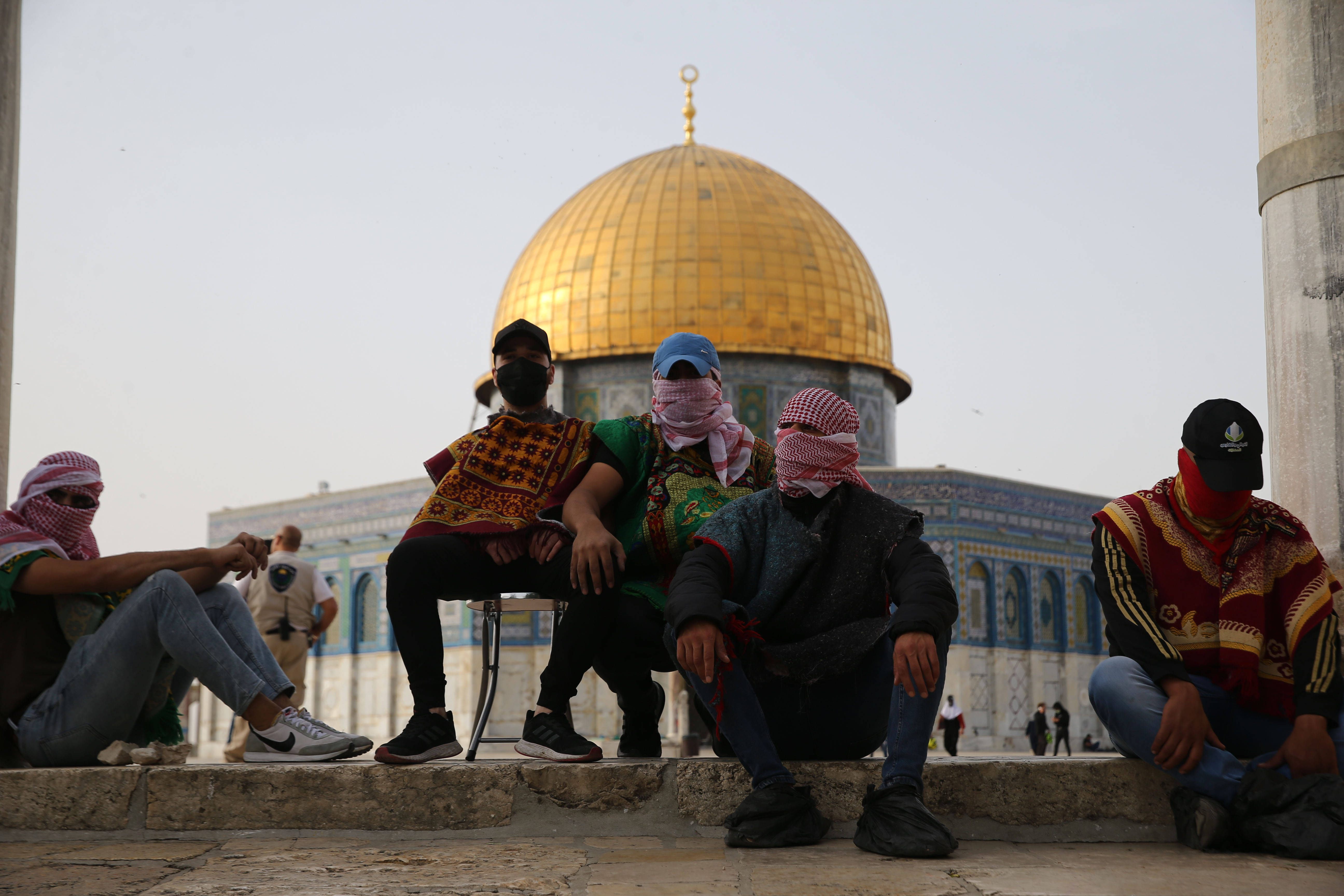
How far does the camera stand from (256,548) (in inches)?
144

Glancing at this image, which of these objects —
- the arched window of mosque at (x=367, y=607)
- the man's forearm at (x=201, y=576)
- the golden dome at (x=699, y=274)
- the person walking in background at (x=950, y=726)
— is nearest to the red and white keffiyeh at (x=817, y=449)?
the man's forearm at (x=201, y=576)

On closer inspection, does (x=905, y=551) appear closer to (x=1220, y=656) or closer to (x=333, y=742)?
(x=1220, y=656)

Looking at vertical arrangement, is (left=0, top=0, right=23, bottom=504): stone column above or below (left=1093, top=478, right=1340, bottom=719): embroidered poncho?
above

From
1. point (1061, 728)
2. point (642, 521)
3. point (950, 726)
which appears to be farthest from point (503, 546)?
point (1061, 728)

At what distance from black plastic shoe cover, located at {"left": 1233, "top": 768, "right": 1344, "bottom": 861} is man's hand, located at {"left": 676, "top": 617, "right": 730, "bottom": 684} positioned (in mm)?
1119

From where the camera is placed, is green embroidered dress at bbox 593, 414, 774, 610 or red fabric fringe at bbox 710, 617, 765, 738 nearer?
red fabric fringe at bbox 710, 617, 765, 738

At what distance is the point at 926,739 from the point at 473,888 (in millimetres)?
Answer: 1039

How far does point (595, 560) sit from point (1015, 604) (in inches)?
633

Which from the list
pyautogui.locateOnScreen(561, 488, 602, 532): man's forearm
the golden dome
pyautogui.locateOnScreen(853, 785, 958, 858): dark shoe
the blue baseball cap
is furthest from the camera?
the golden dome

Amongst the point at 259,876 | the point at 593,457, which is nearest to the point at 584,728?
the point at 593,457

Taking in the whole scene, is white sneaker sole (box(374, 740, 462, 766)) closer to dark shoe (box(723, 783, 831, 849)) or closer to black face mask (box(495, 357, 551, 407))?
dark shoe (box(723, 783, 831, 849))

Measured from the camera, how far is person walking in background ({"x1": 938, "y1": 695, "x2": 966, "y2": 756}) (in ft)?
51.1

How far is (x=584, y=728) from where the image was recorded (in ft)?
55.3

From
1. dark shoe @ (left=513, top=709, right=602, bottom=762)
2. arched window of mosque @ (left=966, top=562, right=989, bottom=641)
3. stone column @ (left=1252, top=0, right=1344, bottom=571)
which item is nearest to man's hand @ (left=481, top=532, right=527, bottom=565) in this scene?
dark shoe @ (left=513, top=709, right=602, bottom=762)
